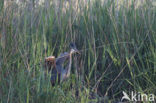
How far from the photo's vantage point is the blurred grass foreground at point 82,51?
6.86 ft

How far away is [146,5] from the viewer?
3.17m

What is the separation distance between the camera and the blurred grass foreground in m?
2.09

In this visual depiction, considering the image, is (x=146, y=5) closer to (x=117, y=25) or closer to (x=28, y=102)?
(x=117, y=25)

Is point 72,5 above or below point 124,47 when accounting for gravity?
above

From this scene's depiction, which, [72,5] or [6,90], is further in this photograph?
[72,5]

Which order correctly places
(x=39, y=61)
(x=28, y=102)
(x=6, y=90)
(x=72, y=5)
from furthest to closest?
(x=72, y=5)
(x=39, y=61)
(x=6, y=90)
(x=28, y=102)

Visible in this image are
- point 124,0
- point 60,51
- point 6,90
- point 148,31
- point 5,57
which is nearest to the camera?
point 6,90

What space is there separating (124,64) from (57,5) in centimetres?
116

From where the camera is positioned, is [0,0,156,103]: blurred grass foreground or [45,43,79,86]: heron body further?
[45,43,79,86]: heron body

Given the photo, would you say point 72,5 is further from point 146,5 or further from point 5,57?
point 5,57

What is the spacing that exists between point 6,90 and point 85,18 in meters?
1.42

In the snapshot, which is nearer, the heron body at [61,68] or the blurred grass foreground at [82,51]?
the blurred grass foreground at [82,51]

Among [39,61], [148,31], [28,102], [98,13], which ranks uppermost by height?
[98,13]

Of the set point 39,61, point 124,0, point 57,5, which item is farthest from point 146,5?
point 39,61
